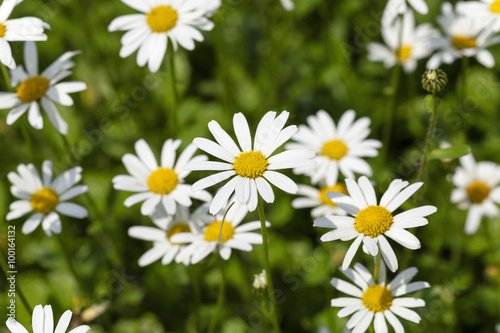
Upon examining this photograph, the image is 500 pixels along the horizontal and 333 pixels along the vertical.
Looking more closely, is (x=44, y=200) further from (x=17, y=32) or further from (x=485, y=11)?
(x=485, y=11)

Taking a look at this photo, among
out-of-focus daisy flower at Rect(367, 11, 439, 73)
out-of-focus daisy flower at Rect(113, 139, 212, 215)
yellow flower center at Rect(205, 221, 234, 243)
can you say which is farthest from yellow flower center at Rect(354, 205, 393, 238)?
out-of-focus daisy flower at Rect(367, 11, 439, 73)

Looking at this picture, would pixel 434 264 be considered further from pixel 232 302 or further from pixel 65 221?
pixel 65 221

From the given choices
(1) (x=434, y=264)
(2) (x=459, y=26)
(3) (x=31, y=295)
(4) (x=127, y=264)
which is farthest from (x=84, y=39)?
(1) (x=434, y=264)

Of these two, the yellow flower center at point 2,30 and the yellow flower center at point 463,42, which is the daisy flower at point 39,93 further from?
the yellow flower center at point 463,42

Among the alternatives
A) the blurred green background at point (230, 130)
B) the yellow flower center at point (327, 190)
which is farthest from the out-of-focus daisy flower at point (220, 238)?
the yellow flower center at point (327, 190)

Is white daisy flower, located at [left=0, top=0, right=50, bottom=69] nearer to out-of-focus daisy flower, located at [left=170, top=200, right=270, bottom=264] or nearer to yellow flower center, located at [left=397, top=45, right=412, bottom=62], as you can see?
out-of-focus daisy flower, located at [left=170, top=200, right=270, bottom=264]

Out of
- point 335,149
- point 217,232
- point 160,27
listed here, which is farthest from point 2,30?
point 335,149
